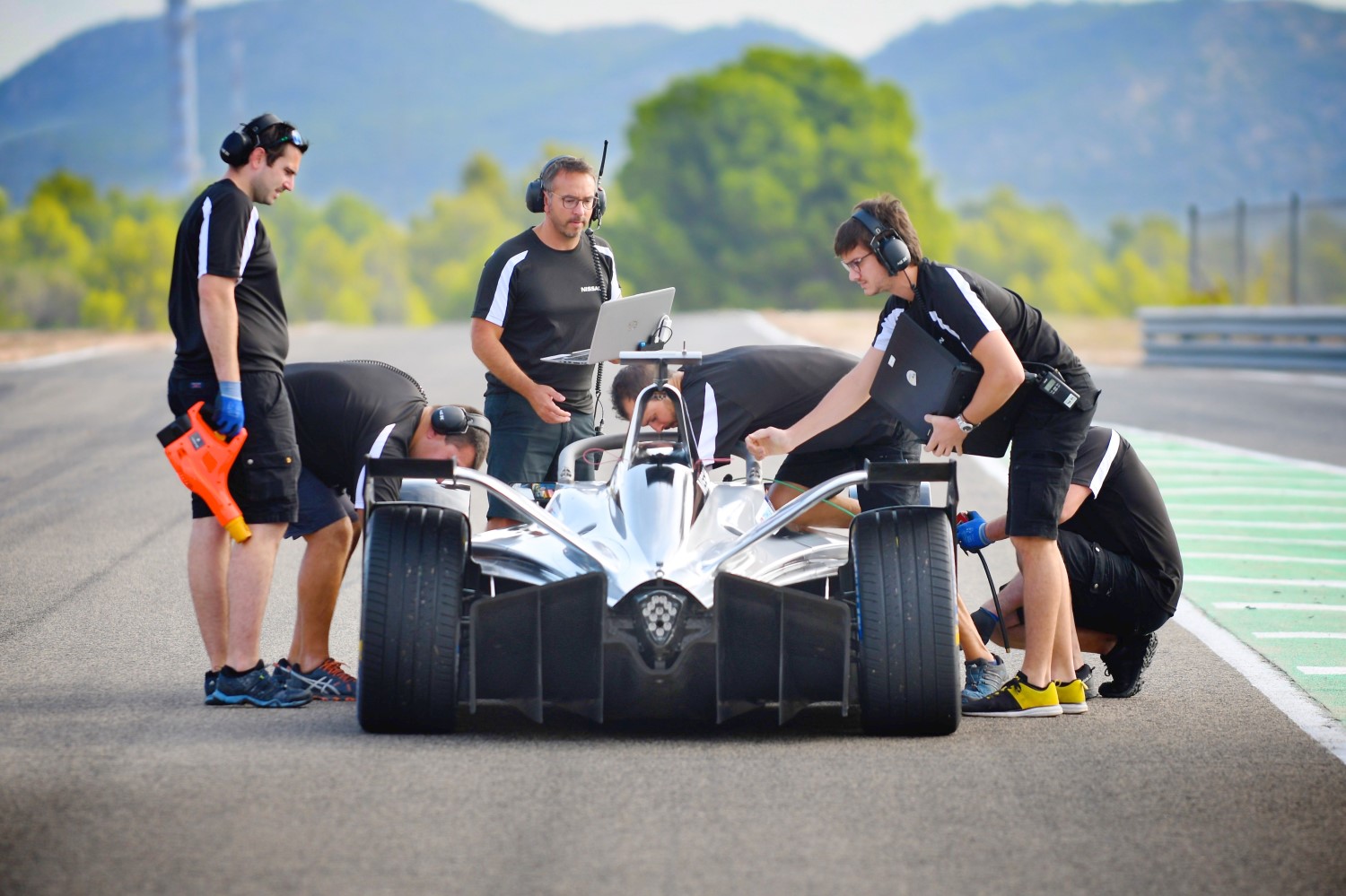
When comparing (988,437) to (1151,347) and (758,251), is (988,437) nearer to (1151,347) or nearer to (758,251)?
(1151,347)

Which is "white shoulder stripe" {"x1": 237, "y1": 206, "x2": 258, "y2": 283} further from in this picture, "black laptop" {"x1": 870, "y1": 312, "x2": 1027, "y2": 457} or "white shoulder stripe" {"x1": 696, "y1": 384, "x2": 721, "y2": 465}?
"black laptop" {"x1": 870, "y1": 312, "x2": 1027, "y2": 457}

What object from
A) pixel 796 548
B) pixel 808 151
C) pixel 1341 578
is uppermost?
pixel 808 151

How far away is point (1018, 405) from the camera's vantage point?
642 cm

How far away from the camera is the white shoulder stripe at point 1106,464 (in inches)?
266

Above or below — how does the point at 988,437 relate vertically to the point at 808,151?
below

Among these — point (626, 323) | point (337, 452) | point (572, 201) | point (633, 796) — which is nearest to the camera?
point (633, 796)

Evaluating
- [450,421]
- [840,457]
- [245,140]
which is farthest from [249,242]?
[840,457]

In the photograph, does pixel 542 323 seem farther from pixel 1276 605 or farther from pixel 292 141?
pixel 1276 605

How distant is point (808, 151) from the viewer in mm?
97750

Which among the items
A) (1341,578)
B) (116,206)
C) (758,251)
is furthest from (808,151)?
(1341,578)

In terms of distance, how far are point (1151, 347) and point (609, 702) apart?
25.5 m

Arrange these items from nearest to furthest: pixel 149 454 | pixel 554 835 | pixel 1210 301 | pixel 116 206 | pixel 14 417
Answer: pixel 554 835
pixel 149 454
pixel 14 417
pixel 1210 301
pixel 116 206

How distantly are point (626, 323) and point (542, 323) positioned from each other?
2.58 ft

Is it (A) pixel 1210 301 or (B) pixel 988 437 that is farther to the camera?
(A) pixel 1210 301
